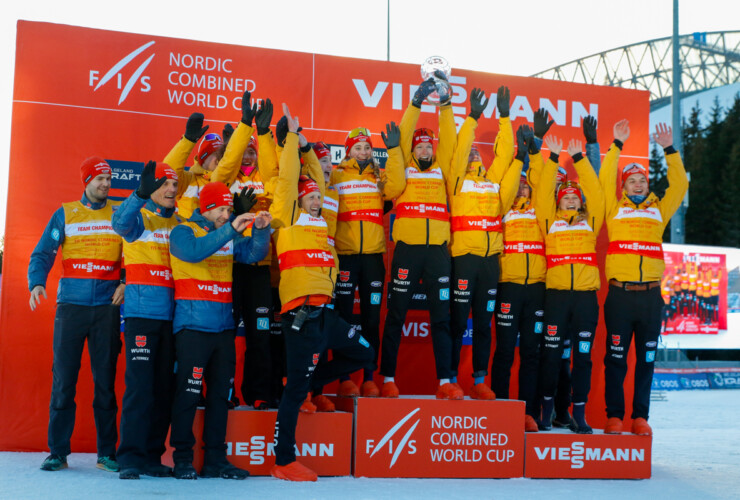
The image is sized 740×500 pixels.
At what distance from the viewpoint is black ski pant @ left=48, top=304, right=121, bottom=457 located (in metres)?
5.30

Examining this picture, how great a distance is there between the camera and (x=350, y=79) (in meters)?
7.31

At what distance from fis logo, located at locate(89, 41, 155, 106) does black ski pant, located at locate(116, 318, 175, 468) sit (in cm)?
254

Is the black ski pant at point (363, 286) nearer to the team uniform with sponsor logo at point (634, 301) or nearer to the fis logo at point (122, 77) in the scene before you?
the team uniform with sponsor logo at point (634, 301)

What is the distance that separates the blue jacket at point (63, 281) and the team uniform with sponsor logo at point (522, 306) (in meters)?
3.12

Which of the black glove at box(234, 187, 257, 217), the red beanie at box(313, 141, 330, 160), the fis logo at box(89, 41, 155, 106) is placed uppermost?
the fis logo at box(89, 41, 155, 106)

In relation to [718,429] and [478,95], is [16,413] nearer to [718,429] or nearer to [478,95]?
[478,95]

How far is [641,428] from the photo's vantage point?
19.6 feet

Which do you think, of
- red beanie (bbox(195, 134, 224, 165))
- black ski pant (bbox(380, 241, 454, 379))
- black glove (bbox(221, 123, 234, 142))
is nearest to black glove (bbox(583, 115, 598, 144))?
black ski pant (bbox(380, 241, 454, 379))

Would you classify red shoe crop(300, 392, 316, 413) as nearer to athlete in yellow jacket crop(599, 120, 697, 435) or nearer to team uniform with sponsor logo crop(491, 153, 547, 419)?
team uniform with sponsor logo crop(491, 153, 547, 419)

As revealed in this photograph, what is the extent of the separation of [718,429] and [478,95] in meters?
5.46

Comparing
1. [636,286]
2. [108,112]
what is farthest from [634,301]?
[108,112]

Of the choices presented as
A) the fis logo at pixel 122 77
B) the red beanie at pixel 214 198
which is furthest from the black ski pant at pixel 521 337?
the fis logo at pixel 122 77

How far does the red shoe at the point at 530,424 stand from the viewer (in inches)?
236

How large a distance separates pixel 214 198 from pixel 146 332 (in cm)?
99
